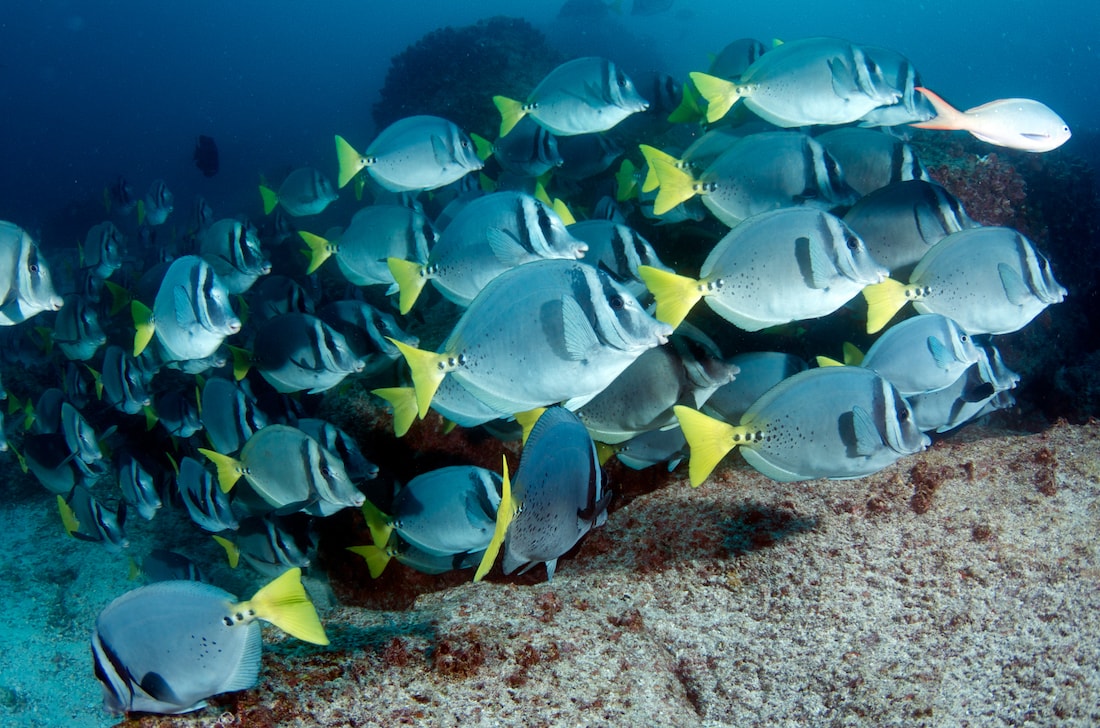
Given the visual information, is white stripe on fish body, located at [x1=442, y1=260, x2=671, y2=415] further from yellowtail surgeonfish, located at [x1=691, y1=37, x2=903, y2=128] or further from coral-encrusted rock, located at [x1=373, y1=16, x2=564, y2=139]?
coral-encrusted rock, located at [x1=373, y1=16, x2=564, y2=139]

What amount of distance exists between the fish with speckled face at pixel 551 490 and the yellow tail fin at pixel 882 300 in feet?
5.61

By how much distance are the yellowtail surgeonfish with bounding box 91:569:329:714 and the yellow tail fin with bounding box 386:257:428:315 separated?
63.6 inches

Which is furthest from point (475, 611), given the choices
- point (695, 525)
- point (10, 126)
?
point (10, 126)

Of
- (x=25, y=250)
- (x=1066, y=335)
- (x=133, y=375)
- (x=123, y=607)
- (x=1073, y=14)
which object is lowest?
(x=1066, y=335)

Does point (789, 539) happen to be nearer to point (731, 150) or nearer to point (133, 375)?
point (731, 150)

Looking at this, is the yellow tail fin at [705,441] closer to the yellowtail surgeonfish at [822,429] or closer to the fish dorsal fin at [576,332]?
the yellowtail surgeonfish at [822,429]

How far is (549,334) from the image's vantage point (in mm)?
1948

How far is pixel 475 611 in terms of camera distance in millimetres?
2527

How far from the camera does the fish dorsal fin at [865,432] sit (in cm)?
216

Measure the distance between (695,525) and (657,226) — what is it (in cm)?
270

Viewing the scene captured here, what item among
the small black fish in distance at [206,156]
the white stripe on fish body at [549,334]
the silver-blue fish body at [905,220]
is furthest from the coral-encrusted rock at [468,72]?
the white stripe on fish body at [549,334]

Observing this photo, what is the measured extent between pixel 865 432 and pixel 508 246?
172cm

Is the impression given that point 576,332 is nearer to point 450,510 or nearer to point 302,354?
point 450,510

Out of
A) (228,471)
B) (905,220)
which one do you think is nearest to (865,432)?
(905,220)
